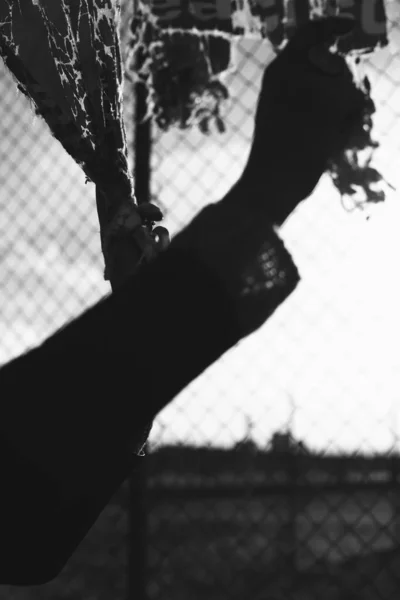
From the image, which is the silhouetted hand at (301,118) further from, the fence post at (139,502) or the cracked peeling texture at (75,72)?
the fence post at (139,502)

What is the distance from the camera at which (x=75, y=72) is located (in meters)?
0.98

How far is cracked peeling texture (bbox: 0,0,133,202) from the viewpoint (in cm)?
87

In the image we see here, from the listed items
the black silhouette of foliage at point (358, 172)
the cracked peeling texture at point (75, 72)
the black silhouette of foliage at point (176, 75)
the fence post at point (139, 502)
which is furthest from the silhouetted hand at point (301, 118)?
the fence post at point (139, 502)

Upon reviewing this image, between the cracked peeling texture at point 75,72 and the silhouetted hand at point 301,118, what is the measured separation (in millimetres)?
412

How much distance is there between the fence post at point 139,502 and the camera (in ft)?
5.99

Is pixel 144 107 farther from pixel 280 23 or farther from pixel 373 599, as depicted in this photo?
pixel 373 599

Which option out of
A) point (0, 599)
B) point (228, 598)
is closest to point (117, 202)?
point (228, 598)

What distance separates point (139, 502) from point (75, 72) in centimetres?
127

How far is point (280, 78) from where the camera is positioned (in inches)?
18.3

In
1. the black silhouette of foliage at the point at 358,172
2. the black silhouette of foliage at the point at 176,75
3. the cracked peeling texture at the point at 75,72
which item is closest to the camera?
the black silhouette of foliage at the point at 358,172

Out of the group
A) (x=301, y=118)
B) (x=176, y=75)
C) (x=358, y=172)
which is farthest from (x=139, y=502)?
(x=301, y=118)

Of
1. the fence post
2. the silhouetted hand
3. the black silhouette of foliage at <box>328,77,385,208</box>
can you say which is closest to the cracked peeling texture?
the black silhouette of foliage at <box>328,77,385,208</box>

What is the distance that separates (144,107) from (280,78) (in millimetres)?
1455

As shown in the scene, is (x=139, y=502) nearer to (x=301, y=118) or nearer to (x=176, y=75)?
(x=176, y=75)
